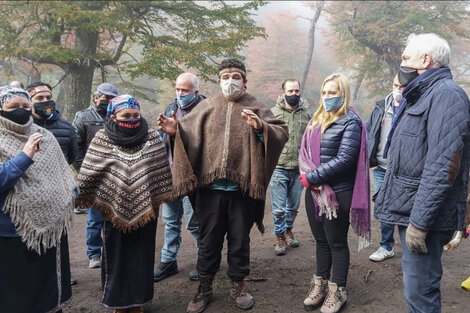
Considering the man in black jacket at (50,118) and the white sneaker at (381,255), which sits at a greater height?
the man in black jacket at (50,118)

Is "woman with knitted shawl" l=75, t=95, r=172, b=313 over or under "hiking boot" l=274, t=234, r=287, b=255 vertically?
over

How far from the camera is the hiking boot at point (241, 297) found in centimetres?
320

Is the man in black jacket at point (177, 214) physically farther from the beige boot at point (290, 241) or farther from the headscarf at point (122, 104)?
the beige boot at point (290, 241)

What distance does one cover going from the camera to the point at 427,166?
2.06 meters

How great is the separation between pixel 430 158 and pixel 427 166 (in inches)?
1.9

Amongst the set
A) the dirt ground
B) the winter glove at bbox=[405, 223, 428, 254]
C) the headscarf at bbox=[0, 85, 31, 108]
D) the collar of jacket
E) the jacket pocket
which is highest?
the collar of jacket

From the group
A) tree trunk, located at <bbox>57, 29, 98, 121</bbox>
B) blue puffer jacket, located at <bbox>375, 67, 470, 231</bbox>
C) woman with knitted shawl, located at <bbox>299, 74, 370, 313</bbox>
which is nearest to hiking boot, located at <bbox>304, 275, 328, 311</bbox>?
woman with knitted shawl, located at <bbox>299, 74, 370, 313</bbox>

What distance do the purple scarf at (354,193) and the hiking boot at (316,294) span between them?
0.54 m

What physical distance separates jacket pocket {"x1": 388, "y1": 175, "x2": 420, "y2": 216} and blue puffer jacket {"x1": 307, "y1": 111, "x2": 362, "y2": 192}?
61cm

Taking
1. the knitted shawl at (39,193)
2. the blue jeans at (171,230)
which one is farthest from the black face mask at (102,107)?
the knitted shawl at (39,193)

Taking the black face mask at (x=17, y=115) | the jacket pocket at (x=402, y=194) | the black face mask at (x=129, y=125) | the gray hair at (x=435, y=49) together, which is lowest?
the jacket pocket at (x=402, y=194)

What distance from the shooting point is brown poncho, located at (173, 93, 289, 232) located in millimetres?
2982

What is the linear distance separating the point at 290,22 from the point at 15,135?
1093 inches

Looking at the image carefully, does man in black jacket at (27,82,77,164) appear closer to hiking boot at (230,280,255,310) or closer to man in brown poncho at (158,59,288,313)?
man in brown poncho at (158,59,288,313)
